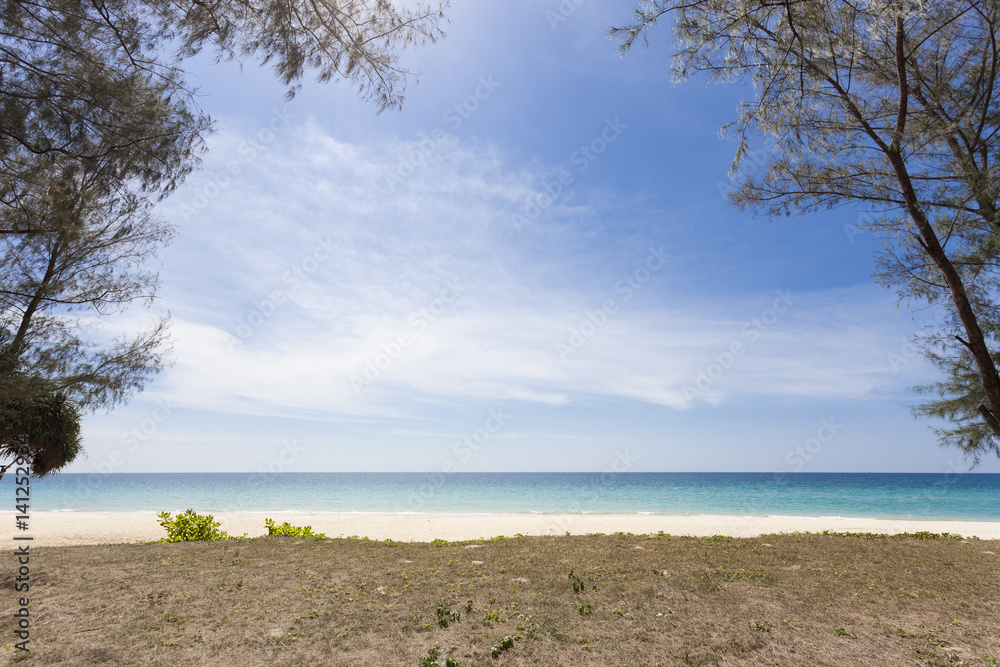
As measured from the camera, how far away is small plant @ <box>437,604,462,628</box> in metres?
5.20

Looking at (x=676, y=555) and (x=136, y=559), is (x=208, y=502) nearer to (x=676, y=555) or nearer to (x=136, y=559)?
(x=136, y=559)

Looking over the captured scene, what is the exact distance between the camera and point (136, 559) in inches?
314

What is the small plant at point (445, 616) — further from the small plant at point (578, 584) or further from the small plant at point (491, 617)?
the small plant at point (578, 584)

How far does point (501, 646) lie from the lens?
459 cm

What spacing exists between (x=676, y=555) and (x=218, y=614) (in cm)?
668

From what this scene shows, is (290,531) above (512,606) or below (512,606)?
below

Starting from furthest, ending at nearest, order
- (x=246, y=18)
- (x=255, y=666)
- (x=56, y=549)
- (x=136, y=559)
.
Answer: (x=56, y=549)
(x=136, y=559)
(x=246, y=18)
(x=255, y=666)

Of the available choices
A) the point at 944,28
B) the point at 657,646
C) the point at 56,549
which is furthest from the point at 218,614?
the point at 944,28

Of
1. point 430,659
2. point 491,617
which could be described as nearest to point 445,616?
point 491,617

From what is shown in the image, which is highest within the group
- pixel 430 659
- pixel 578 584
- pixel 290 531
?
A: pixel 578 584

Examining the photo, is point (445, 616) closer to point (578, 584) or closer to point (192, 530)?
point (578, 584)

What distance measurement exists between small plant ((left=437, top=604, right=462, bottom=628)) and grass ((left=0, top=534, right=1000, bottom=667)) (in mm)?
22

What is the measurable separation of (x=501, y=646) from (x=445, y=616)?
39.0 inches

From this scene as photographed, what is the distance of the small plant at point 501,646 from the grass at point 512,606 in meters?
0.02
